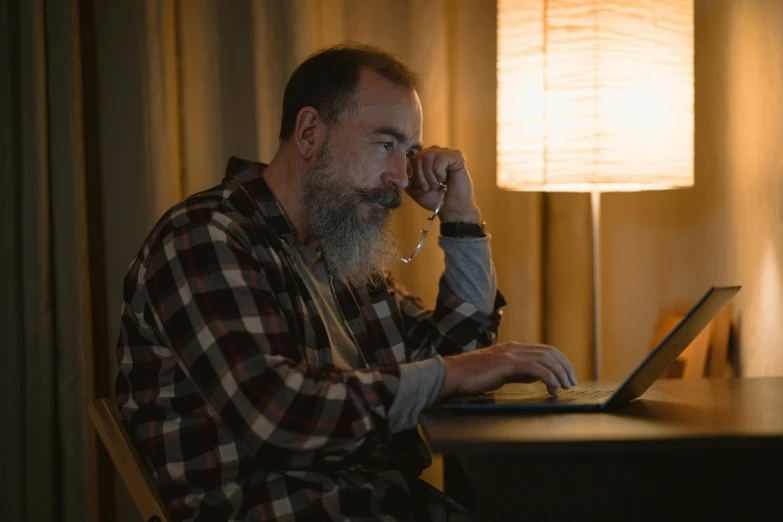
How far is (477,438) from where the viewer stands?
0.88 meters

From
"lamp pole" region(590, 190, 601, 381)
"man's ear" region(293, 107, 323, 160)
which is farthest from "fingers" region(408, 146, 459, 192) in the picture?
"lamp pole" region(590, 190, 601, 381)

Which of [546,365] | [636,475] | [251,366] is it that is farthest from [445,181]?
[636,475]

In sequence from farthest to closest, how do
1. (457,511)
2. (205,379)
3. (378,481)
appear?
(457,511) < (378,481) < (205,379)

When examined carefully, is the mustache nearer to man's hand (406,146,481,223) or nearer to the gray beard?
the gray beard

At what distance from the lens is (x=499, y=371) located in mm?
1104

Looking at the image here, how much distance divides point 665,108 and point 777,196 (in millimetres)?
285

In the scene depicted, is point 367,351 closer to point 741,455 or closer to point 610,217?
point 741,455

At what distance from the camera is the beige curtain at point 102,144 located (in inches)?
70.1

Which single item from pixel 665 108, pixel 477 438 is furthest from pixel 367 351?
pixel 665 108

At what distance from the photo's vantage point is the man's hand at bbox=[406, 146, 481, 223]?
1609 mm

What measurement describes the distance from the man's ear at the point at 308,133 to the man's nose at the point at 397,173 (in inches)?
4.9

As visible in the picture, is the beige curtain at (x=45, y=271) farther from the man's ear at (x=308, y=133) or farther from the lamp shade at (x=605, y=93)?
the lamp shade at (x=605, y=93)

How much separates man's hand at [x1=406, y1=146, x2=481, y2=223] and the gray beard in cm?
18

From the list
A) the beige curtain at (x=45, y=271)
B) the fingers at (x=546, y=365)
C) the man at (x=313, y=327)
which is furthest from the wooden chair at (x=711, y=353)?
the beige curtain at (x=45, y=271)
